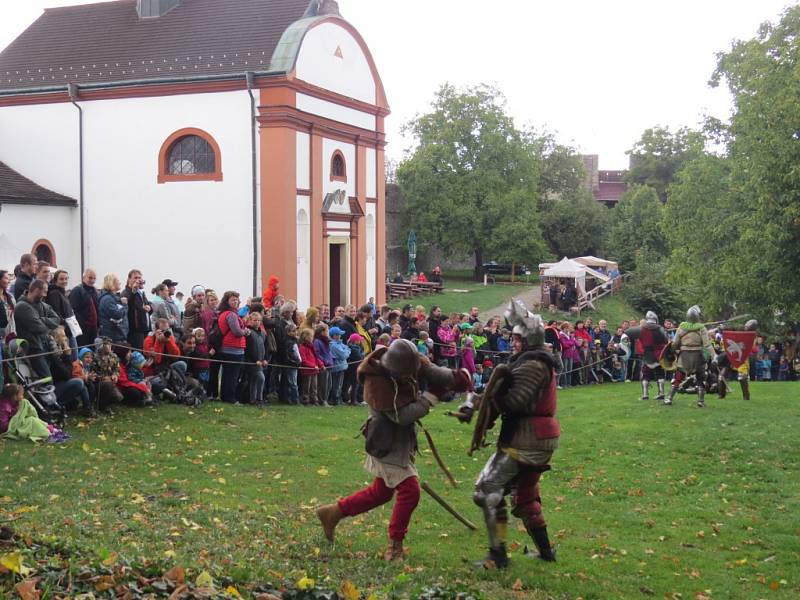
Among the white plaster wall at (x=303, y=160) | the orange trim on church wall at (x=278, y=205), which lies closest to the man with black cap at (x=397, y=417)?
the orange trim on church wall at (x=278, y=205)

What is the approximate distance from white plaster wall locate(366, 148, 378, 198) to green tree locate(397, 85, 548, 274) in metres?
22.6

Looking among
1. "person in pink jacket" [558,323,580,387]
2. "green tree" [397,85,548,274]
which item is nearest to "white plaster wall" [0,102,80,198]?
"person in pink jacket" [558,323,580,387]

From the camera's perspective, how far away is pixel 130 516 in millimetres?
8648

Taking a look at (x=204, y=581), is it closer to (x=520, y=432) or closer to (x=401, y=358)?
(x=401, y=358)

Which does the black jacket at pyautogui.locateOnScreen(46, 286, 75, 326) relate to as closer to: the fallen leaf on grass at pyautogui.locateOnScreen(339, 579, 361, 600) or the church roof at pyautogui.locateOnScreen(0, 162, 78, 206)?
the fallen leaf on grass at pyautogui.locateOnScreen(339, 579, 361, 600)

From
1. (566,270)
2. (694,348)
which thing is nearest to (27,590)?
(694,348)

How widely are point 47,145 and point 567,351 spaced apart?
1748cm

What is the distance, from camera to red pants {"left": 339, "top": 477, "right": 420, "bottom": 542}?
25.8 ft

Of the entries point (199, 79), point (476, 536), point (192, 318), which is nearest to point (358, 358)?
point (192, 318)

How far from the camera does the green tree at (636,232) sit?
5903cm

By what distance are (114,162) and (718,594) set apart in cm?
2491

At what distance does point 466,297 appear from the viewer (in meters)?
47.7

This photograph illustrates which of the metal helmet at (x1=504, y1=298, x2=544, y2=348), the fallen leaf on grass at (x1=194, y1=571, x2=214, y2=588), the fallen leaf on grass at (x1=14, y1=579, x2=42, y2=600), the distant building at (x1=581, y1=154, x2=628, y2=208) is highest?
the distant building at (x1=581, y1=154, x2=628, y2=208)

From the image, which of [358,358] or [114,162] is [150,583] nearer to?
[358,358]
